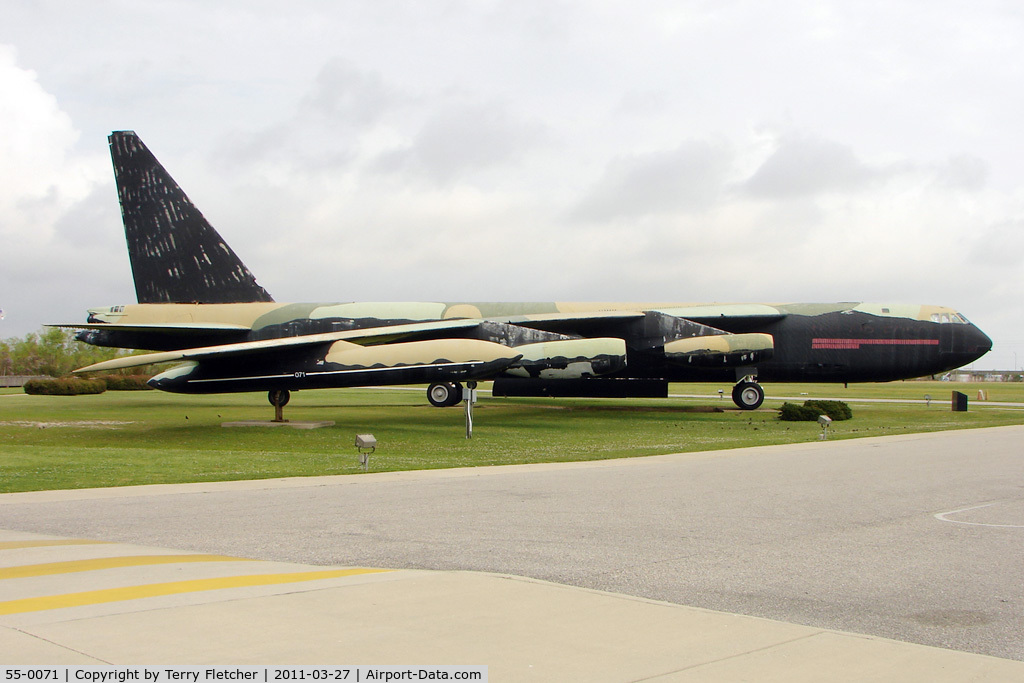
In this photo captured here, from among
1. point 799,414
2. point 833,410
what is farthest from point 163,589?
point 833,410

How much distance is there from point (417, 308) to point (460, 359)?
807 centimetres

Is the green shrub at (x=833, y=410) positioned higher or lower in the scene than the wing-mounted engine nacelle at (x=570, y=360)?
lower

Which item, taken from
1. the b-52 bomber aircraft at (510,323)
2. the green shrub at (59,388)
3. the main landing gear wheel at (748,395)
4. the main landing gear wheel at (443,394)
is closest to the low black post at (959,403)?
the b-52 bomber aircraft at (510,323)

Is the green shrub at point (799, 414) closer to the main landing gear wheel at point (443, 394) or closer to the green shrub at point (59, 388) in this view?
the main landing gear wheel at point (443, 394)

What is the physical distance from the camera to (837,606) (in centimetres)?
599

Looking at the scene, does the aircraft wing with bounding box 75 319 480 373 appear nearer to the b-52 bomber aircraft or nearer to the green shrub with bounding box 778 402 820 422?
the b-52 bomber aircraft

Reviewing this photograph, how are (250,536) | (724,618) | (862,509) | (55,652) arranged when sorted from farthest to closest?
(862,509), (250,536), (724,618), (55,652)

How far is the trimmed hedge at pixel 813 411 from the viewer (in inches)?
1170

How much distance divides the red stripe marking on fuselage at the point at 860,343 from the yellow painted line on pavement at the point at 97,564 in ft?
92.3

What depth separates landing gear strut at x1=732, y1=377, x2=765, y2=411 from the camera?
107ft

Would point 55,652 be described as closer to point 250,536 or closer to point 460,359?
point 250,536

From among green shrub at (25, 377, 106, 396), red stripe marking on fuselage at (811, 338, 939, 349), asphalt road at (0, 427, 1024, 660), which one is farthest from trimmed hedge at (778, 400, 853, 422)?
green shrub at (25, 377, 106, 396)

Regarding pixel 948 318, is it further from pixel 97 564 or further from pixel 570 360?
pixel 97 564

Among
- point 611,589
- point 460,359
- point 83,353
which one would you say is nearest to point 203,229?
point 460,359
